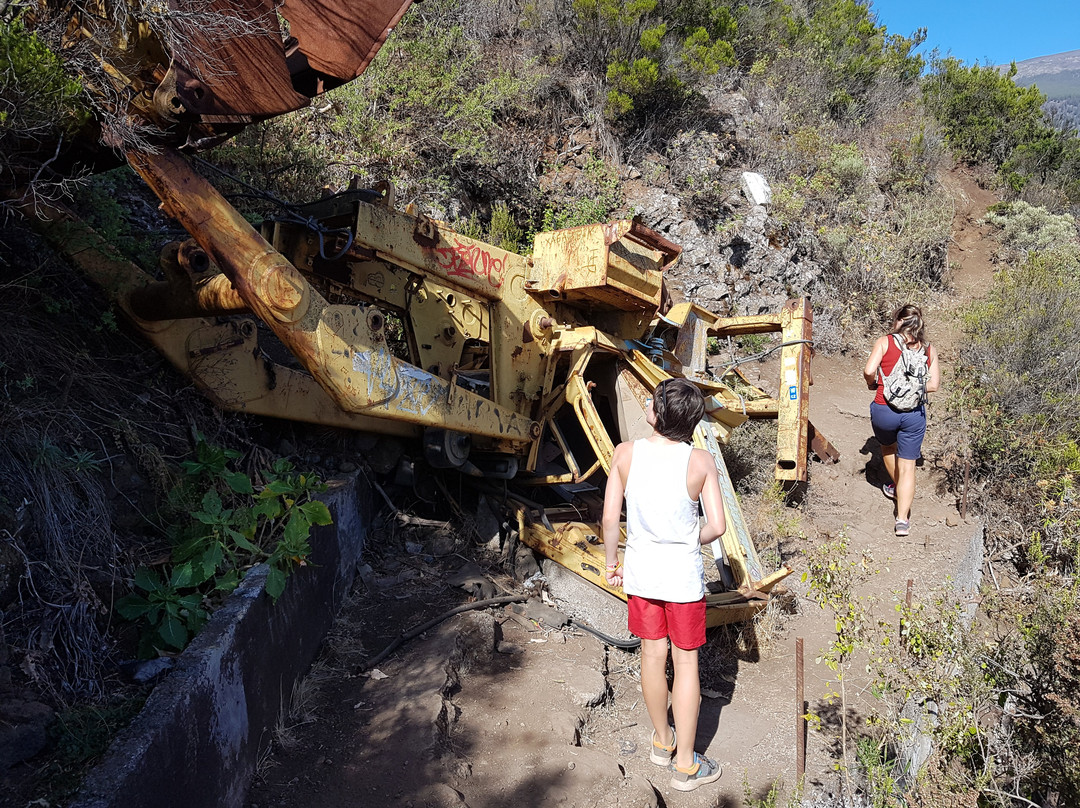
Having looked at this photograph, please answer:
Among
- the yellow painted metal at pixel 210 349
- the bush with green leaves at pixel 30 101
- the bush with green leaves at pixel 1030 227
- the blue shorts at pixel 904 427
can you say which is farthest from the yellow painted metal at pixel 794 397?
the bush with green leaves at pixel 1030 227

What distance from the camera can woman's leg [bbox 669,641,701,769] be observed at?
3309mm

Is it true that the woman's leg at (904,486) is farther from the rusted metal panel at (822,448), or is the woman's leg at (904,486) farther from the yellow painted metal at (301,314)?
the yellow painted metal at (301,314)

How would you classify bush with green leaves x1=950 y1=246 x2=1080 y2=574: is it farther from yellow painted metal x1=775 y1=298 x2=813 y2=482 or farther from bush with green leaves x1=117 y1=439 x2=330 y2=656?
bush with green leaves x1=117 y1=439 x2=330 y2=656

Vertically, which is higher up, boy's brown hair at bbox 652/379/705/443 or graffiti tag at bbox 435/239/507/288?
graffiti tag at bbox 435/239/507/288

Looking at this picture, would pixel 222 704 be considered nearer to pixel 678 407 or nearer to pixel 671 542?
pixel 671 542

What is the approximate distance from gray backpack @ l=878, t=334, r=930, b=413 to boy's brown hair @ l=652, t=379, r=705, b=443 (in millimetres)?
3475

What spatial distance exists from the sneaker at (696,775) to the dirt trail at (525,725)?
0.15ft

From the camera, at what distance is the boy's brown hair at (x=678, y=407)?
3.22 m

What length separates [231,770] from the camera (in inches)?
106

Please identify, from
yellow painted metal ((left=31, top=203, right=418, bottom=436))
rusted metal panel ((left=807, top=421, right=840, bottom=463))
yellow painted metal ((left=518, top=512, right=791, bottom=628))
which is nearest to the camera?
yellow painted metal ((left=31, top=203, right=418, bottom=436))

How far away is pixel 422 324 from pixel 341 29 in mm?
2121

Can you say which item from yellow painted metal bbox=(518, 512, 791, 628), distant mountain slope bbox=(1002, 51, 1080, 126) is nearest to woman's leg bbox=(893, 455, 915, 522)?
yellow painted metal bbox=(518, 512, 791, 628)

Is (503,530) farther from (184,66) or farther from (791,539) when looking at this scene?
(184,66)

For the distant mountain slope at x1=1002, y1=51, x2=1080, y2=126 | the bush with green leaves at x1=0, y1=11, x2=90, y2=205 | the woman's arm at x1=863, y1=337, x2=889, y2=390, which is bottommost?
the woman's arm at x1=863, y1=337, x2=889, y2=390
